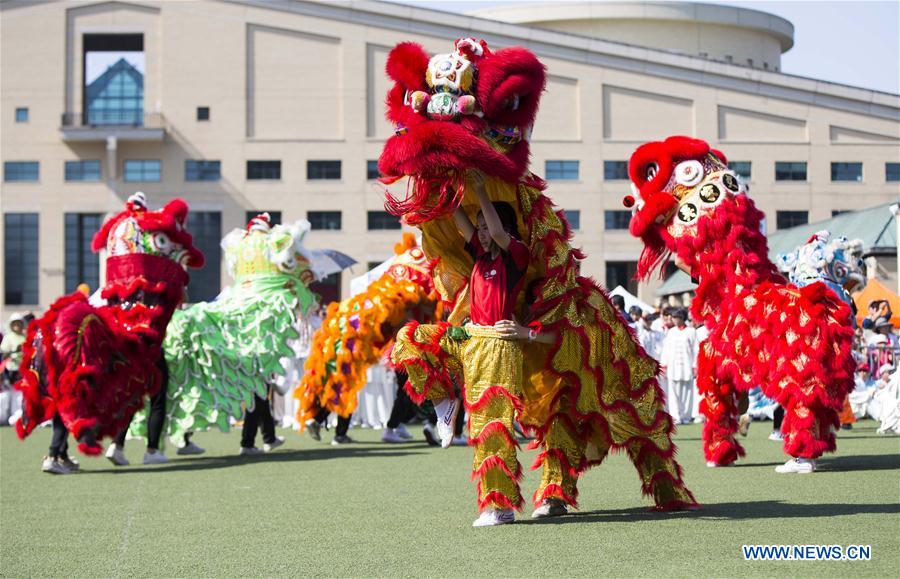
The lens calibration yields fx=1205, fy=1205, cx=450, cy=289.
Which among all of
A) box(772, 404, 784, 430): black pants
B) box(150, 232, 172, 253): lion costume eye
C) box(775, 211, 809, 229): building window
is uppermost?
box(775, 211, 809, 229): building window

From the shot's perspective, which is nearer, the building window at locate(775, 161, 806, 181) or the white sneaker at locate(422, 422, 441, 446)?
the white sneaker at locate(422, 422, 441, 446)

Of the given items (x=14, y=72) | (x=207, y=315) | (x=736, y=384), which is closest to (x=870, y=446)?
(x=736, y=384)

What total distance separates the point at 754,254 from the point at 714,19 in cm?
5792

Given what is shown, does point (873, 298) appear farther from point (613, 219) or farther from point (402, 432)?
point (613, 219)

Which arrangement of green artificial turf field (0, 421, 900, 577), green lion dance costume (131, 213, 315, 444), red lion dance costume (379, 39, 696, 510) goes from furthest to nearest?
1. green lion dance costume (131, 213, 315, 444)
2. red lion dance costume (379, 39, 696, 510)
3. green artificial turf field (0, 421, 900, 577)

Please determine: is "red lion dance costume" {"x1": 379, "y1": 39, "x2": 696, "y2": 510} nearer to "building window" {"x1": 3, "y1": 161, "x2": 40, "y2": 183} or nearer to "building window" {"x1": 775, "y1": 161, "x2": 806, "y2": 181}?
"building window" {"x1": 775, "y1": 161, "x2": 806, "y2": 181}

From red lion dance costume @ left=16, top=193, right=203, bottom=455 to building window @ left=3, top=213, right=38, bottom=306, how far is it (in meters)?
43.2

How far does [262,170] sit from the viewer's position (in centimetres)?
5181

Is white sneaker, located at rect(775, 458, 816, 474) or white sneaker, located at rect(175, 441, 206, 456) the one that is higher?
white sneaker, located at rect(775, 458, 816, 474)

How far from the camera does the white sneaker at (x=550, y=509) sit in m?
6.69

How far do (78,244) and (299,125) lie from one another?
427 inches

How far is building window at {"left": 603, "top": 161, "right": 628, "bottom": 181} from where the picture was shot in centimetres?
5222

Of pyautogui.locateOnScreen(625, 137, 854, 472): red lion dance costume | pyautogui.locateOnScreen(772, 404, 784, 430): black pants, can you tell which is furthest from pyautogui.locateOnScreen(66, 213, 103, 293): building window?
pyautogui.locateOnScreen(625, 137, 854, 472): red lion dance costume
